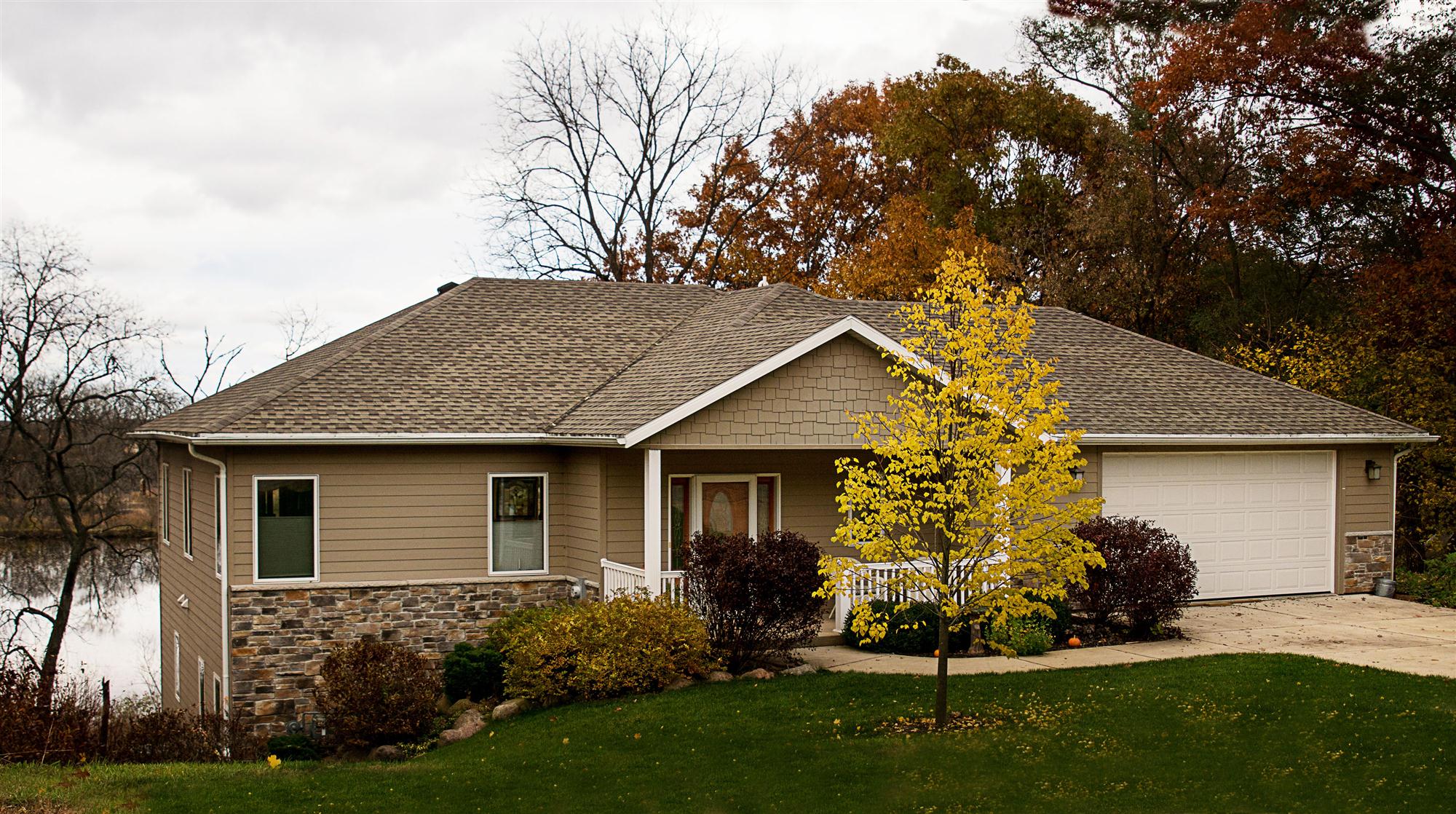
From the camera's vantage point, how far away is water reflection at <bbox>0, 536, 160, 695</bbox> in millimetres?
29734

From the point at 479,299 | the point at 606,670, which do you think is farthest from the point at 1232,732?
the point at 479,299

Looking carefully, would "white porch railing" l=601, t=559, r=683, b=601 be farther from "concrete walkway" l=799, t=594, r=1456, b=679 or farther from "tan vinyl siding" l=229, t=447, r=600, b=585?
"concrete walkway" l=799, t=594, r=1456, b=679

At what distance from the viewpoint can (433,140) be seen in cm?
2441

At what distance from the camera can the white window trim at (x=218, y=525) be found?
15.2m

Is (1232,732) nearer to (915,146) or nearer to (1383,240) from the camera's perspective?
(1383,240)

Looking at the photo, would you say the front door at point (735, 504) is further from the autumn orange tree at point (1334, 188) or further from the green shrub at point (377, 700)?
the autumn orange tree at point (1334, 188)

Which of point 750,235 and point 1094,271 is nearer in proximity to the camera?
point 1094,271

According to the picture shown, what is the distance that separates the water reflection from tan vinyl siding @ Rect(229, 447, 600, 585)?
1314cm

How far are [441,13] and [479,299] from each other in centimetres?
463

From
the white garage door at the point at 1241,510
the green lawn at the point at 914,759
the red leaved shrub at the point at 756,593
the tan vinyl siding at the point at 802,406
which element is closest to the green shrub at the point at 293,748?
the green lawn at the point at 914,759

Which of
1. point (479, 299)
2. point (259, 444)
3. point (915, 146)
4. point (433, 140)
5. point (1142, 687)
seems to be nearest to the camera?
point (1142, 687)

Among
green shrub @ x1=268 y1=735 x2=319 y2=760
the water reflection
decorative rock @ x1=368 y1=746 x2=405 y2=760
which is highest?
decorative rock @ x1=368 y1=746 x2=405 y2=760

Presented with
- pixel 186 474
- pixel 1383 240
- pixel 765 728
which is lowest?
pixel 765 728

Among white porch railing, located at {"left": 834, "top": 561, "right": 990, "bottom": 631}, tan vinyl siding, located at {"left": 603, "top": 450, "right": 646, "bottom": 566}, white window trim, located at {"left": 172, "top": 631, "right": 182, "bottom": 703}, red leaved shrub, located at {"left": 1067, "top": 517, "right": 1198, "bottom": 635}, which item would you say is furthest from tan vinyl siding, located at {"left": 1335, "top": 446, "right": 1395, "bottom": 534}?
white window trim, located at {"left": 172, "top": 631, "right": 182, "bottom": 703}
